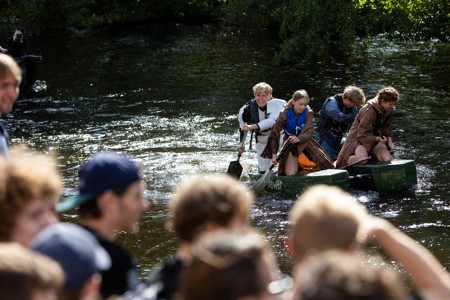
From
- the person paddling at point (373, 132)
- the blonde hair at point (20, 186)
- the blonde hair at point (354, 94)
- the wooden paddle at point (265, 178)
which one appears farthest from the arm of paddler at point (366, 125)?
the blonde hair at point (20, 186)

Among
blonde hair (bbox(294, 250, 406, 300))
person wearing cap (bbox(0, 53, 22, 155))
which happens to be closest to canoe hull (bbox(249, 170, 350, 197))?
person wearing cap (bbox(0, 53, 22, 155))

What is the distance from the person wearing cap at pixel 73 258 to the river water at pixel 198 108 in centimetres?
660

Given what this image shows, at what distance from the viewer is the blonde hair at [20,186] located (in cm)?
356

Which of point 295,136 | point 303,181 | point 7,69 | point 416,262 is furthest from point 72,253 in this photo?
point 303,181

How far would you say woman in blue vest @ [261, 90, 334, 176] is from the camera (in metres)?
11.9

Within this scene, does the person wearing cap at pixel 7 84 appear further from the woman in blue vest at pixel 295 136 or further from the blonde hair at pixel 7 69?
the woman in blue vest at pixel 295 136

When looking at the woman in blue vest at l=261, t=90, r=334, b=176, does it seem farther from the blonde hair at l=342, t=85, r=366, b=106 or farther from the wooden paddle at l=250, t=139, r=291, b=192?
the blonde hair at l=342, t=85, r=366, b=106

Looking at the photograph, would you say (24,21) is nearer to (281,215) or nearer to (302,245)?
(281,215)

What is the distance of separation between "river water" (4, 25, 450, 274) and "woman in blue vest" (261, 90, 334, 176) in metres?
0.55

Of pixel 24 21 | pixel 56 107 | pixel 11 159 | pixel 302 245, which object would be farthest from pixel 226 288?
pixel 24 21

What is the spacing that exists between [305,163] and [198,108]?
6.61m

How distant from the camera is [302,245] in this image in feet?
11.1

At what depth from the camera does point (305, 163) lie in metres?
12.6

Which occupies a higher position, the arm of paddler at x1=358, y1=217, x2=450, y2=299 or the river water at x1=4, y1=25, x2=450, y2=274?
the arm of paddler at x1=358, y1=217, x2=450, y2=299
